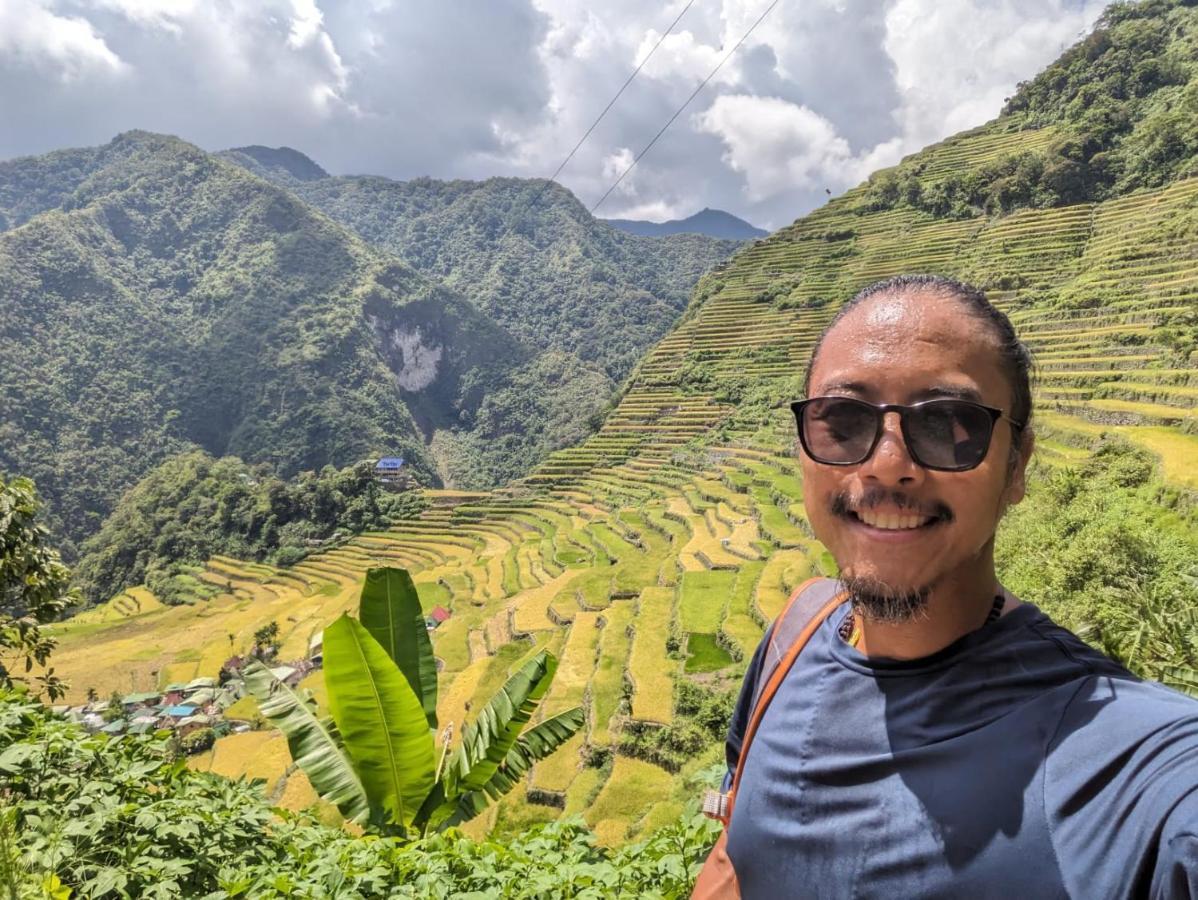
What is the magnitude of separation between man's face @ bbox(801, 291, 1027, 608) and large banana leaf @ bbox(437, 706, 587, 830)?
11.9 ft

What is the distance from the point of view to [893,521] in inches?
→ 36.0

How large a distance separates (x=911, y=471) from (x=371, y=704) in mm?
3221

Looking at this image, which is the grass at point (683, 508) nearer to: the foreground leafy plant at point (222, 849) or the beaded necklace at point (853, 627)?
the foreground leafy plant at point (222, 849)

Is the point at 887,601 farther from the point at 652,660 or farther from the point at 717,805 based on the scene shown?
the point at 652,660

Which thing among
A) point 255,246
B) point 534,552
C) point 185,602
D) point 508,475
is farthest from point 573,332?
point 534,552

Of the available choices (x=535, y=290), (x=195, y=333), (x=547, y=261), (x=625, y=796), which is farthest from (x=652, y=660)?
(x=547, y=261)

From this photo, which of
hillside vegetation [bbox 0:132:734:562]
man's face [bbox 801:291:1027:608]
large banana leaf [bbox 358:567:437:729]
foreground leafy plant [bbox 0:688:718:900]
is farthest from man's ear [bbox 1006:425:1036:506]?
hillside vegetation [bbox 0:132:734:562]

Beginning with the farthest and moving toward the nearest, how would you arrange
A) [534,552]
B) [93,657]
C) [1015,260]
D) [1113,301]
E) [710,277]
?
1. [710,277]
2. [1015,260]
3. [93,657]
4. [534,552]
5. [1113,301]

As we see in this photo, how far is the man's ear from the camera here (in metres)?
1.00

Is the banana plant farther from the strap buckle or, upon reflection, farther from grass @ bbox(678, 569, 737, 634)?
grass @ bbox(678, 569, 737, 634)

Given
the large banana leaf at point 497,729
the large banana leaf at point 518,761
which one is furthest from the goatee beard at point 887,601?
the large banana leaf at point 518,761

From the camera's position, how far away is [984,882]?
697mm

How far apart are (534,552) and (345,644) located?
22.2 m

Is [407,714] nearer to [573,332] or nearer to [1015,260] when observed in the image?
[1015,260]
